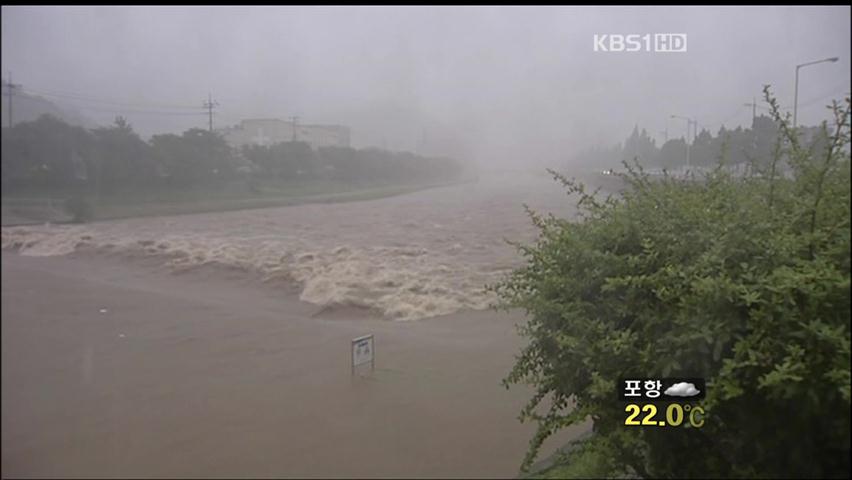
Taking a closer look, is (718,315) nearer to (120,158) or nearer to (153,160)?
(120,158)

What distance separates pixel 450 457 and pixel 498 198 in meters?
6.29

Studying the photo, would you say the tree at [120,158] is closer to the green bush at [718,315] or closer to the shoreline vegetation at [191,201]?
the shoreline vegetation at [191,201]

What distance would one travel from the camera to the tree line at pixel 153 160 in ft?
15.6

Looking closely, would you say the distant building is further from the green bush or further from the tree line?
the green bush

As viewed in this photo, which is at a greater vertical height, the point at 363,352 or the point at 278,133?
the point at 278,133

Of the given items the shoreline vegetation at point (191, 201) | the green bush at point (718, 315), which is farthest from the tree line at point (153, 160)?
the green bush at point (718, 315)

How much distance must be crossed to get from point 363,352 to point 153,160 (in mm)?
2481

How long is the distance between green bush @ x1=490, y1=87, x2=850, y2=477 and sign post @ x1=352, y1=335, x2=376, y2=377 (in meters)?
2.48
